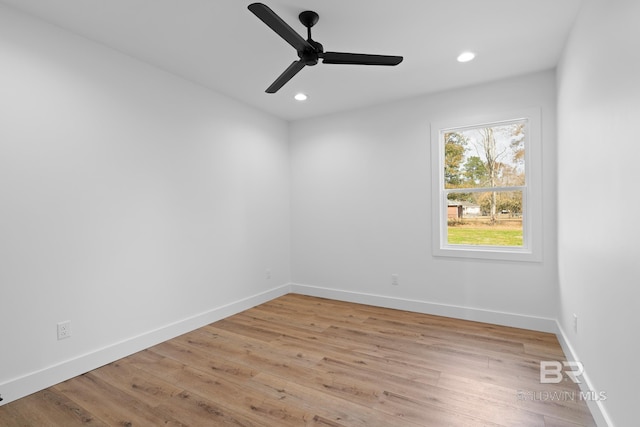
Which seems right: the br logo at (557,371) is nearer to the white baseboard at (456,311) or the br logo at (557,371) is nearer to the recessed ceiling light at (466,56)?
the white baseboard at (456,311)

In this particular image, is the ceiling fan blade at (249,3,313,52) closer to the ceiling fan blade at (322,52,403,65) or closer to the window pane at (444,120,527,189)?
the ceiling fan blade at (322,52,403,65)

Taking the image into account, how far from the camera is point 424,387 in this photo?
214 centimetres

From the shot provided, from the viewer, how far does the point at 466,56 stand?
9.10ft

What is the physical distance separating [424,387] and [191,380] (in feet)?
5.46

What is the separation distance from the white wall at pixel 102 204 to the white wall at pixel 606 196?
3284mm

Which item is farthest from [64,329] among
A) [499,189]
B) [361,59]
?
[499,189]

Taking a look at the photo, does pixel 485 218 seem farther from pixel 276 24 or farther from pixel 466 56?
pixel 276 24

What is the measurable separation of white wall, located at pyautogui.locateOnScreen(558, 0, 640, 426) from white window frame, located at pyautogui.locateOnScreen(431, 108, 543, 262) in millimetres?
687

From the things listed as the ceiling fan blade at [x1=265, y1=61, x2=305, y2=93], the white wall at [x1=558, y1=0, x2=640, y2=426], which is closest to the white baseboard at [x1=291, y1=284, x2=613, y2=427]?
the white wall at [x1=558, y1=0, x2=640, y2=426]

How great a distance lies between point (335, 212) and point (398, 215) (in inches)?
35.3

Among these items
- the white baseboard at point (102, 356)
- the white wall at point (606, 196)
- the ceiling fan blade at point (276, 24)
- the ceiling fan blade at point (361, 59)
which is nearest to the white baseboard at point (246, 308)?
the white baseboard at point (102, 356)

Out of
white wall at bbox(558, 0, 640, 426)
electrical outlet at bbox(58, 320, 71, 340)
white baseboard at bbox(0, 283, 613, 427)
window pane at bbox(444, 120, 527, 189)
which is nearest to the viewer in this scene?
white wall at bbox(558, 0, 640, 426)

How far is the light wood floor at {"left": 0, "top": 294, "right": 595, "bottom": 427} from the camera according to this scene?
1846mm

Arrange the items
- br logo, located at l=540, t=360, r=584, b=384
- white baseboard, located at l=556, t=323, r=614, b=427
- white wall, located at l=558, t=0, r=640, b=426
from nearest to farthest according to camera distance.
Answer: white wall, located at l=558, t=0, r=640, b=426, white baseboard, located at l=556, t=323, r=614, b=427, br logo, located at l=540, t=360, r=584, b=384
